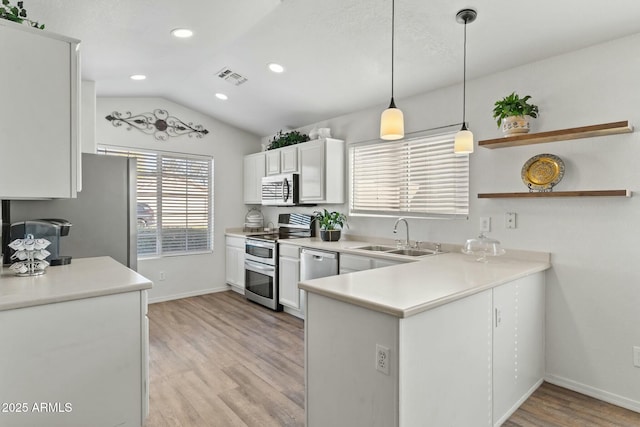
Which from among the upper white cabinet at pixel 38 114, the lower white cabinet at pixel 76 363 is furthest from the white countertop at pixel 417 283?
the upper white cabinet at pixel 38 114

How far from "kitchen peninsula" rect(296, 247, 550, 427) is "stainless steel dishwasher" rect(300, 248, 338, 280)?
1347 mm

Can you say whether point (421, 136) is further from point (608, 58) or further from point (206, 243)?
point (206, 243)

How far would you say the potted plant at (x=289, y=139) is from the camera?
471 centimetres

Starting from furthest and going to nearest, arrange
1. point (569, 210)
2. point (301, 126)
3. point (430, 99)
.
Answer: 1. point (301, 126)
2. point (430, 99)
3. point (569, 210)

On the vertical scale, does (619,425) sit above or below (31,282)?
below

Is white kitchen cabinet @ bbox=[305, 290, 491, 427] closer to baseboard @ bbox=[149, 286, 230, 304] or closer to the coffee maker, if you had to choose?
the coffee maker

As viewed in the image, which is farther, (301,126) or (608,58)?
(301,126)

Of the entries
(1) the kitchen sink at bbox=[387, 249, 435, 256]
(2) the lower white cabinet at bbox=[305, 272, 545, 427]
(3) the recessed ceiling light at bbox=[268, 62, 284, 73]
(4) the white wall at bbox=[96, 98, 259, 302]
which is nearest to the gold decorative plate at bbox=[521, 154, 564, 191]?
(2) the lower white cabinet at bbox=[305, 272, 545, 427]

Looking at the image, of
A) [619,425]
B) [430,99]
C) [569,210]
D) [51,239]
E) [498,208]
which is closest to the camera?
[619,425]

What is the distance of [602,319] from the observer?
2482 mm

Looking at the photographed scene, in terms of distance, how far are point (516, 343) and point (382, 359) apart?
131 centimetres

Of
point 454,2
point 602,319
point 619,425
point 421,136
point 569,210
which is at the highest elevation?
point 454,2

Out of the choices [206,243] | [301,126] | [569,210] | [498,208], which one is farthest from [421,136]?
[206,243]

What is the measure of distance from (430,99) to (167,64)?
8.59 feet
